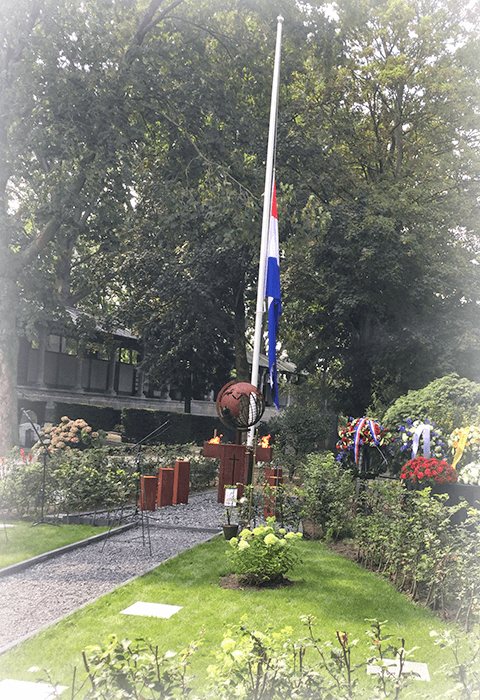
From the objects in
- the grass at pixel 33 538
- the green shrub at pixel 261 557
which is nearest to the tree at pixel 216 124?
the grass at pixel 33 538

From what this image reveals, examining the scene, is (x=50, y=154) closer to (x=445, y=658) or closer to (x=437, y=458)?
(x=437, y=458)

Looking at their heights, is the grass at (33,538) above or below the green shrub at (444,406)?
below

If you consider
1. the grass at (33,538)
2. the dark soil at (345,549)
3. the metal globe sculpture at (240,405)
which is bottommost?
the grass at (33,538)

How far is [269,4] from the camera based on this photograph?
1719 centimetres

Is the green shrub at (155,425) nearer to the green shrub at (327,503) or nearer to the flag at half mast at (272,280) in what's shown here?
the flag at half mast at (272,280)

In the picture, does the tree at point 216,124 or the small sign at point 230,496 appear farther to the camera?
the tree at point 216,124

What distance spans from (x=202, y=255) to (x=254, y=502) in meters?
15.8

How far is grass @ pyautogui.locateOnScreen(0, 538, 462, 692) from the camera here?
4.42m

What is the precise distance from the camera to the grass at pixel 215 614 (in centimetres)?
442

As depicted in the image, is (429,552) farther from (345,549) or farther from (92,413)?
(92,413)

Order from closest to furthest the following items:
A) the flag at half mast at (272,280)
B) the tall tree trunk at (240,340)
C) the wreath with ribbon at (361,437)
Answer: the flag at half mast at (272,280), the wreath with ribbon at (361,437), the tall tree trunk at (240,340)

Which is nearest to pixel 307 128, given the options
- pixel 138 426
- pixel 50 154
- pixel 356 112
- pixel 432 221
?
pixel 356 112

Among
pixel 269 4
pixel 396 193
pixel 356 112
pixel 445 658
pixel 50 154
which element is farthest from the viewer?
pixel 356 112

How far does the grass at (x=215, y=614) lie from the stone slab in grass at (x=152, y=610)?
0.08 m
